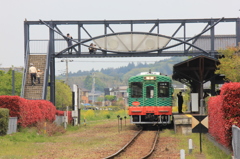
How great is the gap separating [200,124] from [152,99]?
12.3 metres

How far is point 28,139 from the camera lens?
68.9 feet

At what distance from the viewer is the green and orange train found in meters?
27.6

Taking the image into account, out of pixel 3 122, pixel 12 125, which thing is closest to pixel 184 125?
pixel 12 125

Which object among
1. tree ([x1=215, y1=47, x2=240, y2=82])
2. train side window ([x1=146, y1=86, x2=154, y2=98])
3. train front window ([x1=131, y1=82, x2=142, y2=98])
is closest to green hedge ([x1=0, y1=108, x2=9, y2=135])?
train front window ([x1=131, y1=82, x2=142, y2=98])

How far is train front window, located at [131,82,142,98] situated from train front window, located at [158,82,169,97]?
3.58 ft

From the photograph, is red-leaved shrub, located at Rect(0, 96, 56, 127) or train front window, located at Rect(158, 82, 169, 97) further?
train front window, located at Rect(158, 82, 169, 97)

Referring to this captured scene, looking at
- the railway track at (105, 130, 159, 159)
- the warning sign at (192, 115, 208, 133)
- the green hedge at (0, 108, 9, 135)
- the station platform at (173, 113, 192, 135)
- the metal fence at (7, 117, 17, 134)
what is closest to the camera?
the railway track at (105, 130, 159, 159)

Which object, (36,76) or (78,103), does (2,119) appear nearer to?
(36,76)

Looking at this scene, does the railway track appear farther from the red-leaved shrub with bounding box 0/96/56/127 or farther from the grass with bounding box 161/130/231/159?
the red-leaved shrub with bounding box 0/96/56/127

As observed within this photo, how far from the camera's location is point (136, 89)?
2814cm

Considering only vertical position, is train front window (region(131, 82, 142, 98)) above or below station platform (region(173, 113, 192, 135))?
above

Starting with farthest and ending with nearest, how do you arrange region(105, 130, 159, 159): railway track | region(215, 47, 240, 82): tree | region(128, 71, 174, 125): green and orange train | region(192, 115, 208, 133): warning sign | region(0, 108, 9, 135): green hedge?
region(128, 71, 174, 125): green and orange train, region(215, 47, 240, 82): tree, region(0, 108, 9, 135): green hedge, region(192, 115, 208, 133): warning sign, region(105, 130, 159, 159): railway track

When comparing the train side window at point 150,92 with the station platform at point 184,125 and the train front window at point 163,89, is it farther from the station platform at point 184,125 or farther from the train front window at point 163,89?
the station platform at point 184,125

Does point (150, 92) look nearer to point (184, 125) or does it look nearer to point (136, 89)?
point (136, 89)
